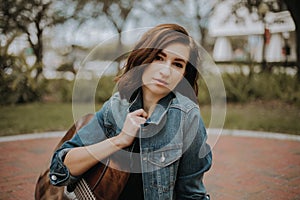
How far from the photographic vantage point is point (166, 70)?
4.84ft

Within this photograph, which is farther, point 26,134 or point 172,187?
point 26,134

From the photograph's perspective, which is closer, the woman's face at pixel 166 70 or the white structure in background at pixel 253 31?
the woman's face at pixel 166 70

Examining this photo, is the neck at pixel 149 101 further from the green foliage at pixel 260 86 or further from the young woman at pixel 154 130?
the green foliage at pixel 260 86

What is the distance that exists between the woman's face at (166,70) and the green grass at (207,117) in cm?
550

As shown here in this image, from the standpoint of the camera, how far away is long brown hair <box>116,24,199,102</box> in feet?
4.95

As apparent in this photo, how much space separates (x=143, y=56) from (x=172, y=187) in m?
0.57

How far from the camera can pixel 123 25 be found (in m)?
15.3

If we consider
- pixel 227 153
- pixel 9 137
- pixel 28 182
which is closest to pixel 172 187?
pixel 28 182

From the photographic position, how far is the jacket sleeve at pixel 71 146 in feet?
5.04

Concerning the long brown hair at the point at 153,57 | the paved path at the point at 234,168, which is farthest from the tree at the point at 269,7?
the long brown hair at the point at 153,57

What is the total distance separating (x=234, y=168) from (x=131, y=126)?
3293mm

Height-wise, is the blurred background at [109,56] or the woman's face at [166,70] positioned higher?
the woman's face at [166,70]

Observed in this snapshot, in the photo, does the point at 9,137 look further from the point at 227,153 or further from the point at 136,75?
the point at 136,75

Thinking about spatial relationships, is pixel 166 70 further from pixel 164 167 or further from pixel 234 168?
pixel 234 168
